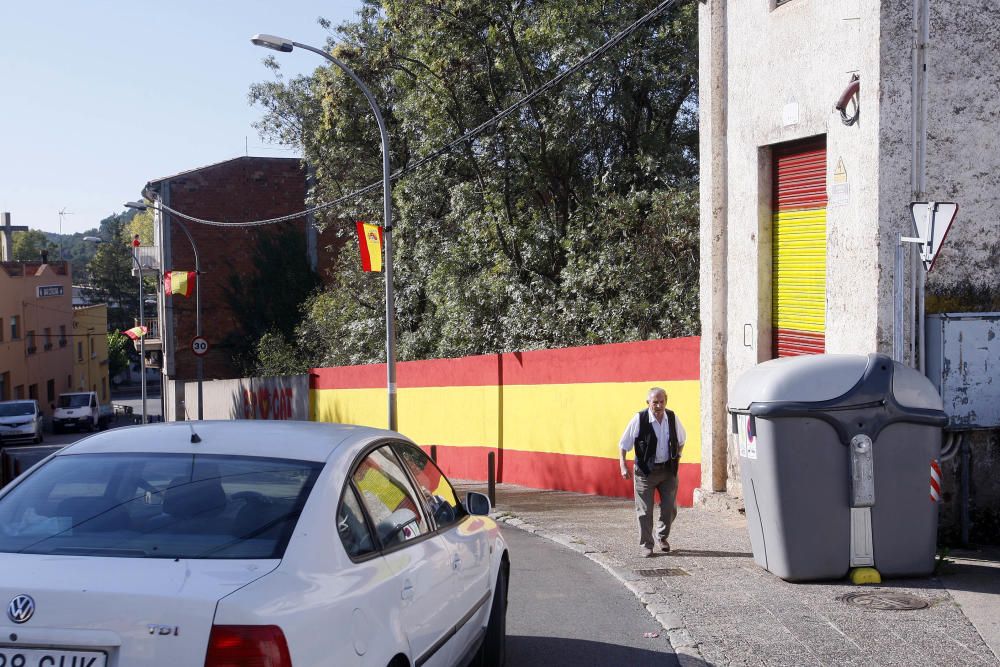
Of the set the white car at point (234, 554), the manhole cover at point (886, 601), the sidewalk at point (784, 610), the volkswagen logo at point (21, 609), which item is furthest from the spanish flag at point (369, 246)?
the volkswagen logo at point (21, 609)

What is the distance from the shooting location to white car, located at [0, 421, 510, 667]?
328 cm

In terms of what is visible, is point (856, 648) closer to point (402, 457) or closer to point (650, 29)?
point (402, 457)

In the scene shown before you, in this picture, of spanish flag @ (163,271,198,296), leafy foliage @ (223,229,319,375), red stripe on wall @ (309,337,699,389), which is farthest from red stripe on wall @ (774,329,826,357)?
leafy foliage @ (223,229,319,375)

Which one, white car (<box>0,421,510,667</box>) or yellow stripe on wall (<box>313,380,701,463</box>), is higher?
white car (<box>0,421,510,667</box>)

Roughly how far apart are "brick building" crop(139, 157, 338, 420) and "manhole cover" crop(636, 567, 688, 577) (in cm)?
3675

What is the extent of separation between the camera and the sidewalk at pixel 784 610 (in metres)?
6.41

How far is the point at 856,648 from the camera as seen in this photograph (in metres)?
6.47

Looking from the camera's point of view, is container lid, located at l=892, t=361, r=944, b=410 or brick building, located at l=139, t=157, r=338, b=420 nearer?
container lid, located at l=892, t=361, r=944, b=410

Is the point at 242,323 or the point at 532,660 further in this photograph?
the point at 242,323

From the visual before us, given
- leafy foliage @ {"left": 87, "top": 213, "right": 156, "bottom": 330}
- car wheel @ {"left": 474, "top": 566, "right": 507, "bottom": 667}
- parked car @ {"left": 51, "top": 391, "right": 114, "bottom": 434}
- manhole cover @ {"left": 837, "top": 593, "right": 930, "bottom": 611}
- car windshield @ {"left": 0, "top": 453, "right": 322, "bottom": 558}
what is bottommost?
parked car @ {"left": 51, "top": 391, "right": 114, "bottom": 434}

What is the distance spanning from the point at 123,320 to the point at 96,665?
334 ft

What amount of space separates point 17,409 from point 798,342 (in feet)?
108

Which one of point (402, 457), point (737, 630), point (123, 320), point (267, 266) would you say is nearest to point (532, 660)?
point (737, 630)

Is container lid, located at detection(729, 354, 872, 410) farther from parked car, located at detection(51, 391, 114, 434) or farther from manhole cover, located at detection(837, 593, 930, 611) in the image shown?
parked car, located at detection(51, 391, 114, 434)
